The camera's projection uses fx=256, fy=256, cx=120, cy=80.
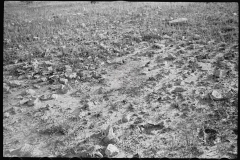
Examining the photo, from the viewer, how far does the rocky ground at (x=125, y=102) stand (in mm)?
4016

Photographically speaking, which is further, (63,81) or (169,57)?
(169,57)

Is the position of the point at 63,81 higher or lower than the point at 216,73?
lower

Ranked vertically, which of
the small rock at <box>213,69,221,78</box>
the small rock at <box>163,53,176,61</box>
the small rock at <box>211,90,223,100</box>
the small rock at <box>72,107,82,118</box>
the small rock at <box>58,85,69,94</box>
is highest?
the small rock at <box>163,53,176,61</box>

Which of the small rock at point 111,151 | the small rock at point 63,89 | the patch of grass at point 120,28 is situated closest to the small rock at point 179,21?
the patch of grass at point 120,28

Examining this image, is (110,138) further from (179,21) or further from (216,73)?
(179,21)

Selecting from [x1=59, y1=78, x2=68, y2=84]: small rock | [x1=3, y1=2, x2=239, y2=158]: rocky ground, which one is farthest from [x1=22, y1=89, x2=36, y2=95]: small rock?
[x1=59, y1=78, x2=68, y2=84]: small rock

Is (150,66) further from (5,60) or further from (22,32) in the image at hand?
(22,32)

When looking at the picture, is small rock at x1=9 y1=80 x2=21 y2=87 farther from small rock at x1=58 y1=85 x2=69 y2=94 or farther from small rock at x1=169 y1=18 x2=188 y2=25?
small rock at x1=169 y1=18 x2=188 y2=25

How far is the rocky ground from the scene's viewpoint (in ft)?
13.2

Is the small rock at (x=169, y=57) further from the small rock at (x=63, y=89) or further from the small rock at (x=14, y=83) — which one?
the small rock at (x=14, y=83)

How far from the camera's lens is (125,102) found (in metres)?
5.33

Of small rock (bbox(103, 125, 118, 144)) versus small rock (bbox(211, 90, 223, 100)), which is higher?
small rock (bbox(211, 90, 223, 100))

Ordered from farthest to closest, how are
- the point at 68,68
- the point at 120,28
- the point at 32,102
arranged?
the point at 120,28 → the point at 68,68 → the point at 32,102

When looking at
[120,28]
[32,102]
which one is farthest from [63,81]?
[120,28]
